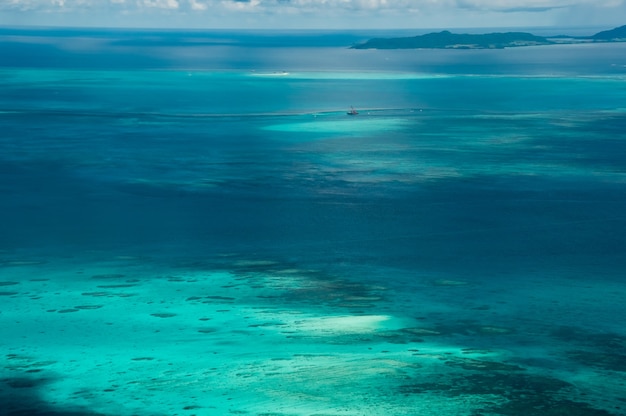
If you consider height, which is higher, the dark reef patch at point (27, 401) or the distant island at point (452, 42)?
the distant island at point (452, 42)

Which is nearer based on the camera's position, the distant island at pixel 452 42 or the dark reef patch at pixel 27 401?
the dark reef patch at pixel 27 401

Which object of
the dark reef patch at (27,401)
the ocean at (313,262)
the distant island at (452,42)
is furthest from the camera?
the distant island at (452,42)

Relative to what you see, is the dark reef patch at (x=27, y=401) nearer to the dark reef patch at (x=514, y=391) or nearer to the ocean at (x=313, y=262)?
the ocean at (x=313, y=262)

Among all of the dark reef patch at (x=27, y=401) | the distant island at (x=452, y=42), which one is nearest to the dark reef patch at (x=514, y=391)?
the dark reef patch at (x=27, y=401)

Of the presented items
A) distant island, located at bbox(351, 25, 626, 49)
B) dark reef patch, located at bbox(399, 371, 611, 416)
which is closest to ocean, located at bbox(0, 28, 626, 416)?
dark reef patch, located at bbox(399, 371, 611, 416)

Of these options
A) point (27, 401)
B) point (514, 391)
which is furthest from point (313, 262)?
point (27, 401)

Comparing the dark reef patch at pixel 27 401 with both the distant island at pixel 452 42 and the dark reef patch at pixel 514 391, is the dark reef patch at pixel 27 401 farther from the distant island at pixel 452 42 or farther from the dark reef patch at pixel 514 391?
the distant island at pixel 452 42

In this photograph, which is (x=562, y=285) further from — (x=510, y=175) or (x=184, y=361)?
(x=510, y=175)

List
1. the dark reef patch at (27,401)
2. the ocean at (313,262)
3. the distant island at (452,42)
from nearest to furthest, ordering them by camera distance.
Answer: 1. the dark reef patch at (27,401)
2. the ocean at (313,262)
3. the distant island at (452,42)
